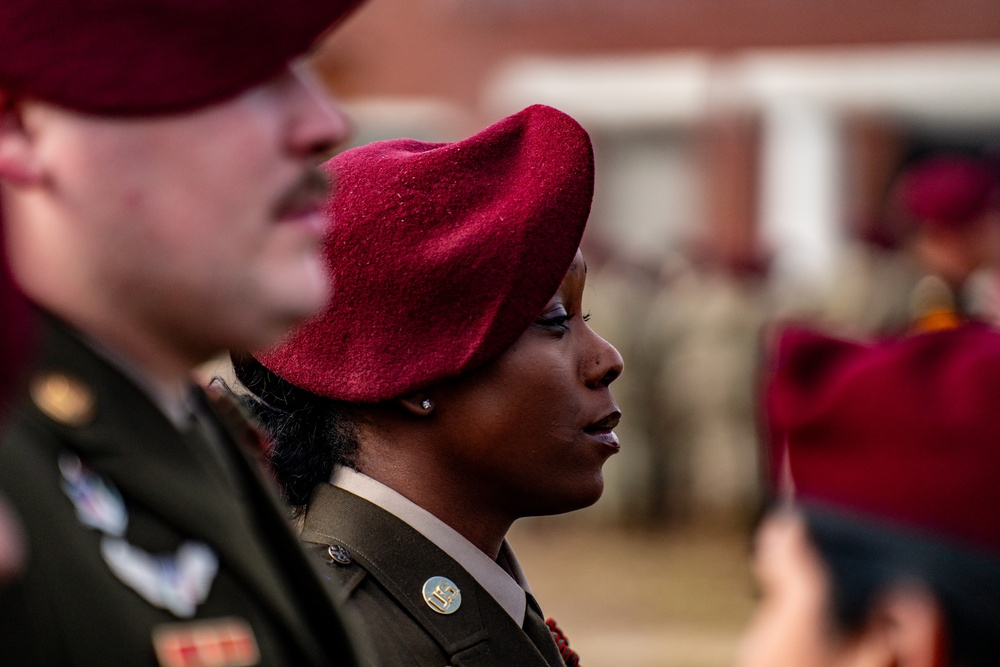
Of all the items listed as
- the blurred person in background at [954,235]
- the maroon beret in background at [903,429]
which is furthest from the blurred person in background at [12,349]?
the blurred person in background at [954,235]

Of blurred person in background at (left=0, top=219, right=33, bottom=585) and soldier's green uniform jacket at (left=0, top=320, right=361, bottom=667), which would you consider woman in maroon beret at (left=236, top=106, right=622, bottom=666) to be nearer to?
soldier's green uniform jacket at (left=0, top=320, right=361, bottom=667)

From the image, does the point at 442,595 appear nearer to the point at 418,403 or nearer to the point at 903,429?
the point at 418,403

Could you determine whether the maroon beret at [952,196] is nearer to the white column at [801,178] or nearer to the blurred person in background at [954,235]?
the blurred person in background at [954,235]

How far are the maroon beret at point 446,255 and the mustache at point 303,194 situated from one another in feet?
2.71

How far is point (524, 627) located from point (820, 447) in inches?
21.5

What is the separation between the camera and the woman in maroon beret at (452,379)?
6.82ft

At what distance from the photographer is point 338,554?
204cm

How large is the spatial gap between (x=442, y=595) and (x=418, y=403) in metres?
0.29

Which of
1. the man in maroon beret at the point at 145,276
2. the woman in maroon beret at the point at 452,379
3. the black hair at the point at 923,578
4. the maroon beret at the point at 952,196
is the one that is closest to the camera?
the man in maroon beret at the point at 145,276

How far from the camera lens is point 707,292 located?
12.3 metres

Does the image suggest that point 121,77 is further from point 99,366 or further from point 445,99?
point 445,99

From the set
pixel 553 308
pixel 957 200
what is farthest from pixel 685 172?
pixel 553 308

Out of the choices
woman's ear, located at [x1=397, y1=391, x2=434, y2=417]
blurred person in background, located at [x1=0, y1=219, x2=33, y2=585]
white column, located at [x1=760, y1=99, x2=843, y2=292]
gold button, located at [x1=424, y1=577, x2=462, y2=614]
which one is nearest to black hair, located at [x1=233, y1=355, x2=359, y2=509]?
woman's ear, located at [x1=397, y1=391, x2=434, y2=417]

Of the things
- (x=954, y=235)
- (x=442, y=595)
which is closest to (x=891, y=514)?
(x=442, y=595)
